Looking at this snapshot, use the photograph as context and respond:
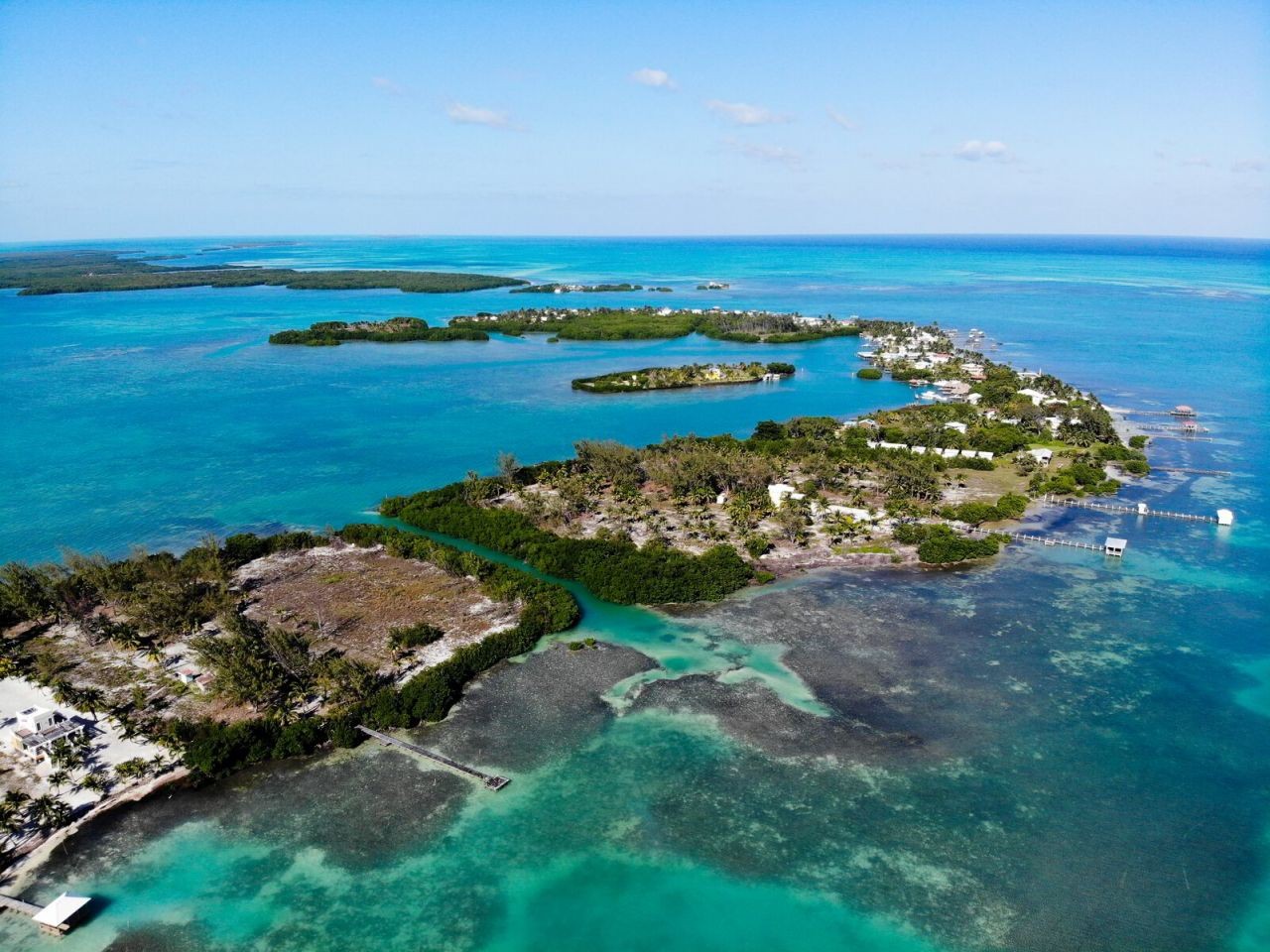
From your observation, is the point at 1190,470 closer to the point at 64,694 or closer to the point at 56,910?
the point at 56,910

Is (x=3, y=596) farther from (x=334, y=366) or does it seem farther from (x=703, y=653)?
(x=334, y=366)

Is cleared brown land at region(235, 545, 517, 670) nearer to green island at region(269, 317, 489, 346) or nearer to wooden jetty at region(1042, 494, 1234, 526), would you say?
wooden jetty at region(1042, 494, 1234, 526)

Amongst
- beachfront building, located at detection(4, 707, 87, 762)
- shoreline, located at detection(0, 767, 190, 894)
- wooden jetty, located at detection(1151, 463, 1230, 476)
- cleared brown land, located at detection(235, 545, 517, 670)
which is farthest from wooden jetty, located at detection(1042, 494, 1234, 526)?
beachfront building, located at detection(4, 707, 87, 762)

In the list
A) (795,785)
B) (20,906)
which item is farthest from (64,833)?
(795,785)

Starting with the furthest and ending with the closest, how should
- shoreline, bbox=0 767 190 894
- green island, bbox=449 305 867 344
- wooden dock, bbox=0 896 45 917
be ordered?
green island, bbox=449 305 867 344 → shoreline, bbox=0 767 190 894 → wooden dock, bbox=0 896 45 917

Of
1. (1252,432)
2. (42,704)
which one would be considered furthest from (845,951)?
(1252,432)

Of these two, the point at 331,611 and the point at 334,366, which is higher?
the point at 334,366
